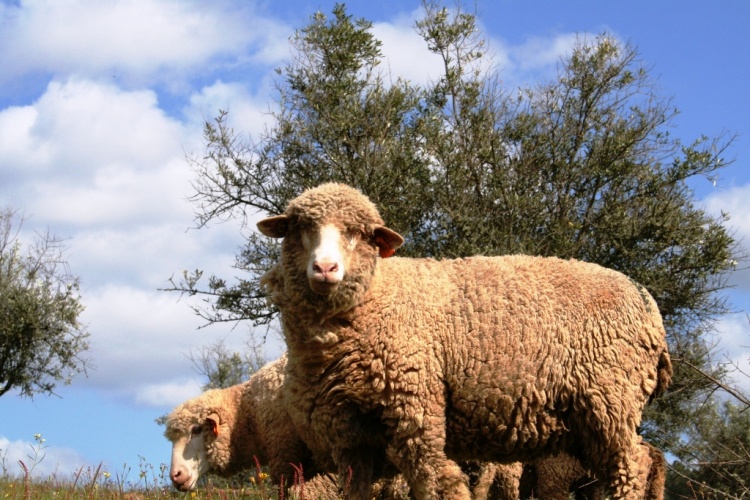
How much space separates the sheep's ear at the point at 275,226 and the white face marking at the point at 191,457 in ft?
15.7

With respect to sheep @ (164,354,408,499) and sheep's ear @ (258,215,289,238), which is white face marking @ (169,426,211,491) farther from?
sheep's ear @ (258,215,289,238)

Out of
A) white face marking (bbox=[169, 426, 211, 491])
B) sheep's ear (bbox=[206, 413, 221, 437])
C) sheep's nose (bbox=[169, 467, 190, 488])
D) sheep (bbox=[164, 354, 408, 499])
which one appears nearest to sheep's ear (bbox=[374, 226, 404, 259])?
sheep (bbox=[164, 354, 408, 499])

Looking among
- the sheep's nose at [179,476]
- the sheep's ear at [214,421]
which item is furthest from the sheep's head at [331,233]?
the sheep's nose at [179,476]

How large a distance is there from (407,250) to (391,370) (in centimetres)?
850

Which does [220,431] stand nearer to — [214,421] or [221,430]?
[221,430]

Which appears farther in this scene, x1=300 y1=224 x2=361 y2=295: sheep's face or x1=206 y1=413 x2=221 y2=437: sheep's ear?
x1=206 y1=413 x2=221 y2=437: sheep's ear

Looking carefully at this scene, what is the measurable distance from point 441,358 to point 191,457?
537 cm

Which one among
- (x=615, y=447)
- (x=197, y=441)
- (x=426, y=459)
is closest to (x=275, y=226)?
(x=426, y=459)

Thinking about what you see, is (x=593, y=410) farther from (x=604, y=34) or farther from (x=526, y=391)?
(x=604, y=34)

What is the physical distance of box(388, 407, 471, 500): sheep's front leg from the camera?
6.22 meters

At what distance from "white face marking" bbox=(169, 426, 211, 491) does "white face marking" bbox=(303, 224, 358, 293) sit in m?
5.13

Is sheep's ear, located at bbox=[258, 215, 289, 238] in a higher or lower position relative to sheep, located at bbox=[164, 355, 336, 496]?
higher

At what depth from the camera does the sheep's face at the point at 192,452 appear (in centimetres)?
1068

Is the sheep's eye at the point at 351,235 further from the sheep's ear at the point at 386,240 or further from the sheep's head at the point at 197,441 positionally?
the sheep's head at the point at 197,441
